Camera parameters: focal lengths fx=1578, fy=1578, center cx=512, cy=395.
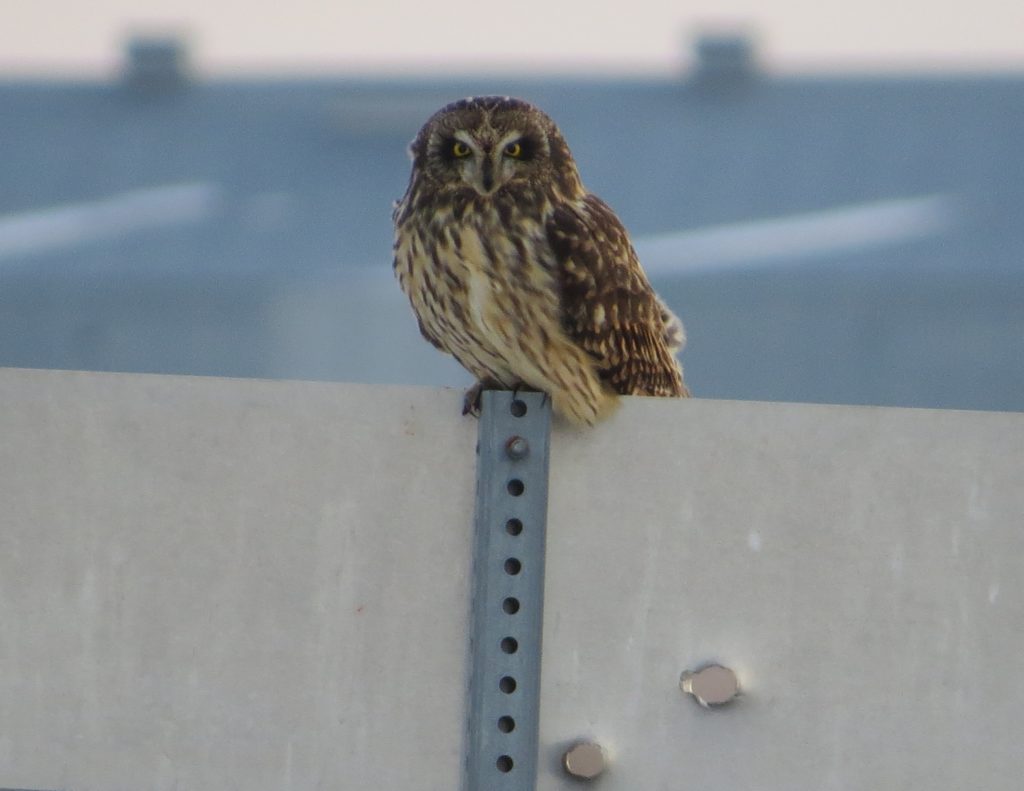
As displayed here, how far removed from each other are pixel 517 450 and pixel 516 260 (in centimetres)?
97

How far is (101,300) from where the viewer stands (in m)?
12.1

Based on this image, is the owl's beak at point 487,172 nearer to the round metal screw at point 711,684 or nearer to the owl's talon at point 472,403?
the owl's talon at point 472,403

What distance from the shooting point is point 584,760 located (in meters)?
1.61

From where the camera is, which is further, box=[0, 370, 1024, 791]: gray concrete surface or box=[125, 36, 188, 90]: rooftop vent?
box=[125, 36, 188, 90]: rooftop vent

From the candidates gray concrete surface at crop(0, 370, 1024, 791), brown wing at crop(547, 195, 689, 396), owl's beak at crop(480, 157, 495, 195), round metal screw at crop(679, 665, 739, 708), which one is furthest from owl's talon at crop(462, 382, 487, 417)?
owl's beak at crop(480, 157, 495, 195)

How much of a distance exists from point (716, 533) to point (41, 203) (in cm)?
1319

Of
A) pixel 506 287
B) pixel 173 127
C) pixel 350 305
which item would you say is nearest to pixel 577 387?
pixel 506 287

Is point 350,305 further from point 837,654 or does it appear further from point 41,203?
point 837,654

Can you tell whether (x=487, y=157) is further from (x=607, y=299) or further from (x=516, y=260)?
(x=607, y=299)

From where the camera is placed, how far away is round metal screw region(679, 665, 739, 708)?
5.28 feet

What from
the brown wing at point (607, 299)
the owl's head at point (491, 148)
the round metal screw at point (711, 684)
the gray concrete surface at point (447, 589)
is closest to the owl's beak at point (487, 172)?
the owl's head at point (491, 148)

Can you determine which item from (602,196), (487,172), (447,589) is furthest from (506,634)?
(602,196)

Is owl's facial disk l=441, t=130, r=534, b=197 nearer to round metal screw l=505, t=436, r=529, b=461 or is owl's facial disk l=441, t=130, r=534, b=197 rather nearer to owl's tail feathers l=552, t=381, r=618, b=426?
owl's tail feathers l=552, t=381, r=618, b=426

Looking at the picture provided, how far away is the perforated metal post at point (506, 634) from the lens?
5.24 feet
